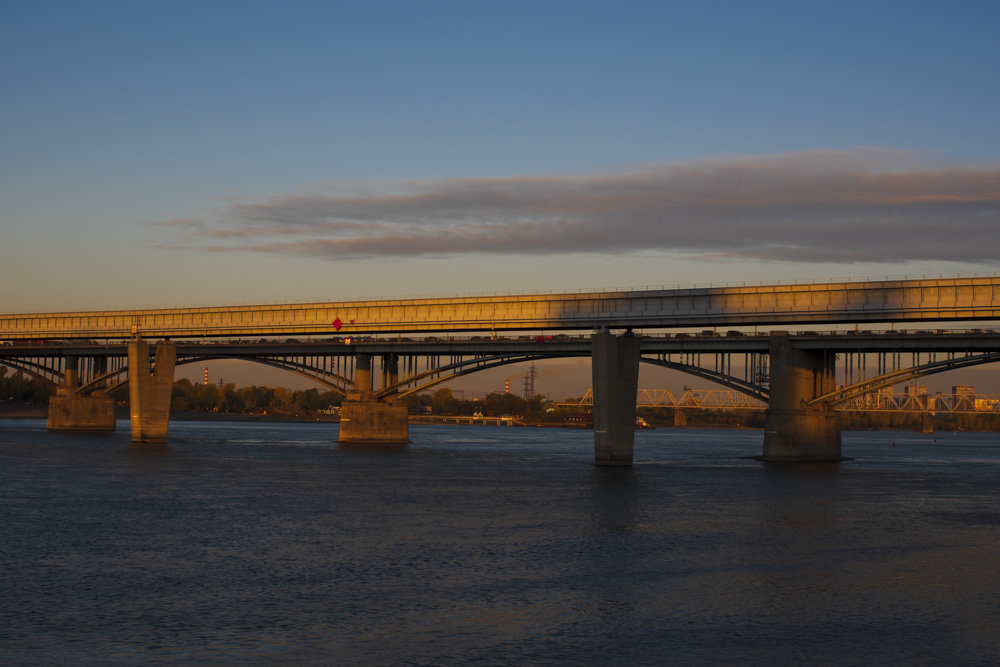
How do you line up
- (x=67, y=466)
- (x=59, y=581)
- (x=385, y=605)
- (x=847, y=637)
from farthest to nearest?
(x=67, y=466) < (x=59, y=581) < (x=385, y=605) < (x=847, y=637)

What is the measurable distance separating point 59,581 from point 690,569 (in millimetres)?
18895

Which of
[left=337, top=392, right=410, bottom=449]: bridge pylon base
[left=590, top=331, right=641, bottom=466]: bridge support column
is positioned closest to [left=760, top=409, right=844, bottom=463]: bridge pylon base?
[left=590, top=331, right=641, bottom=466]: bridge support column

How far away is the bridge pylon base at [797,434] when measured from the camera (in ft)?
297

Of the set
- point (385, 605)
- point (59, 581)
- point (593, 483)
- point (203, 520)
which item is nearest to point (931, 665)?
point (385, 605)

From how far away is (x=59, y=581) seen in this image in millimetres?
31094

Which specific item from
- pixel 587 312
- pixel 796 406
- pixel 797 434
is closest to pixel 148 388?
pixel 587 312

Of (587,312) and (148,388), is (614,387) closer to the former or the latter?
(587,312)

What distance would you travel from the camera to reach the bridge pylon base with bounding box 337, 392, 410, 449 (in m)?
120

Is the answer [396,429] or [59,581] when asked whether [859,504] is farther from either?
[396,429]

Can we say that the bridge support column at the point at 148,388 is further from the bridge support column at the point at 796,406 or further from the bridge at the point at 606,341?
the bridge support column at the point at 796,406

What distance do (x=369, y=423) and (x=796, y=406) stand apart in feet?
160

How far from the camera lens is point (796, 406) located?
90375mm

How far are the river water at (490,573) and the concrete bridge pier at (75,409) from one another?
81989 millimetres

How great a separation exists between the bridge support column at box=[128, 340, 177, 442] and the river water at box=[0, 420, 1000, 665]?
4723 centimetres
